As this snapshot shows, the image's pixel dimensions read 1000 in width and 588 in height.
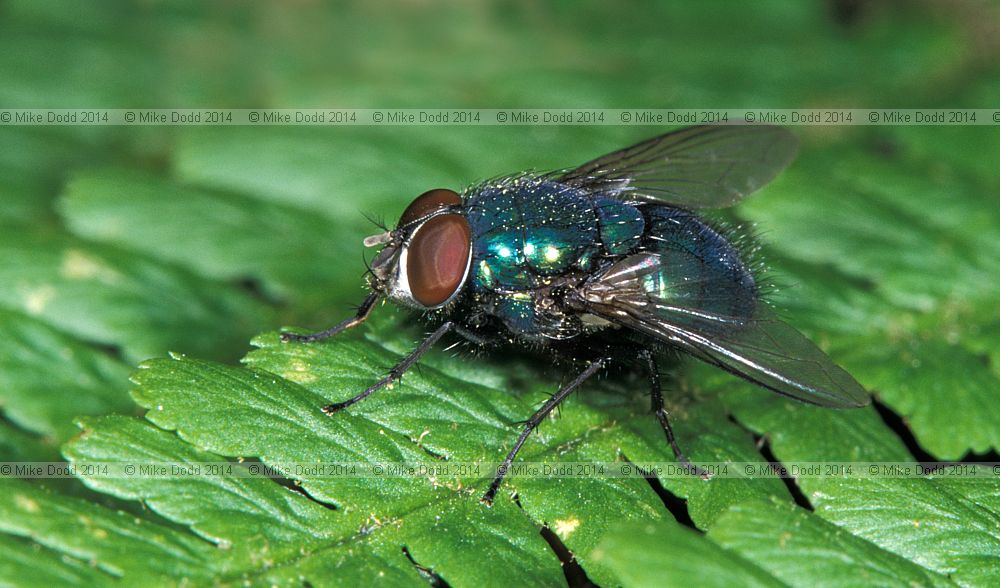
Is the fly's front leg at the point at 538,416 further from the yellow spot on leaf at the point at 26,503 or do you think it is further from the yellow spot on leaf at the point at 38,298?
the yellow spot on leaf at the point at 38,298

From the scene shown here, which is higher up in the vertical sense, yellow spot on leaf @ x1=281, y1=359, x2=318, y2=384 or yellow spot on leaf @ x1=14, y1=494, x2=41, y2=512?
yellow spot on leaf @ x1=281, y1=359, x2=318, y2=384

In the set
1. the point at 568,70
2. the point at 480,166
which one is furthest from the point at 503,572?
the point at 568,70

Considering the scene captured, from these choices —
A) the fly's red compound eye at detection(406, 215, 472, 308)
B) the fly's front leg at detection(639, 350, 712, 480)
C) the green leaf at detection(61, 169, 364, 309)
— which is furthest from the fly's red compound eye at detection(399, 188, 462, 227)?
the fly's front leg at detection(639, 350, 712, 480)

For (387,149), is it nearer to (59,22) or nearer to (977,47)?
(59,22)

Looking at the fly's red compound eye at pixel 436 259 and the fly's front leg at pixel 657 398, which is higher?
the fly's red compound eye at pixel 436 259

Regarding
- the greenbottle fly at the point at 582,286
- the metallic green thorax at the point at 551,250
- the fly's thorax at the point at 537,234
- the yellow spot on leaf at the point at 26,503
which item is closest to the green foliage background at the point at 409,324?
the yellow spot on leaf at the point at 26,503

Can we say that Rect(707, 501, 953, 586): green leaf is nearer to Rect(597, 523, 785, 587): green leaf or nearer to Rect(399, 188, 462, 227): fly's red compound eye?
Rect(597, 523, 785, 587): green leaf

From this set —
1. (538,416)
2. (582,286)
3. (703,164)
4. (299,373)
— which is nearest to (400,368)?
(299,373)

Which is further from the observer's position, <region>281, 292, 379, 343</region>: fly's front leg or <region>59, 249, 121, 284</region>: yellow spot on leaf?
<region>59, 249, 121, 284</region>: yellow spot on leaf
